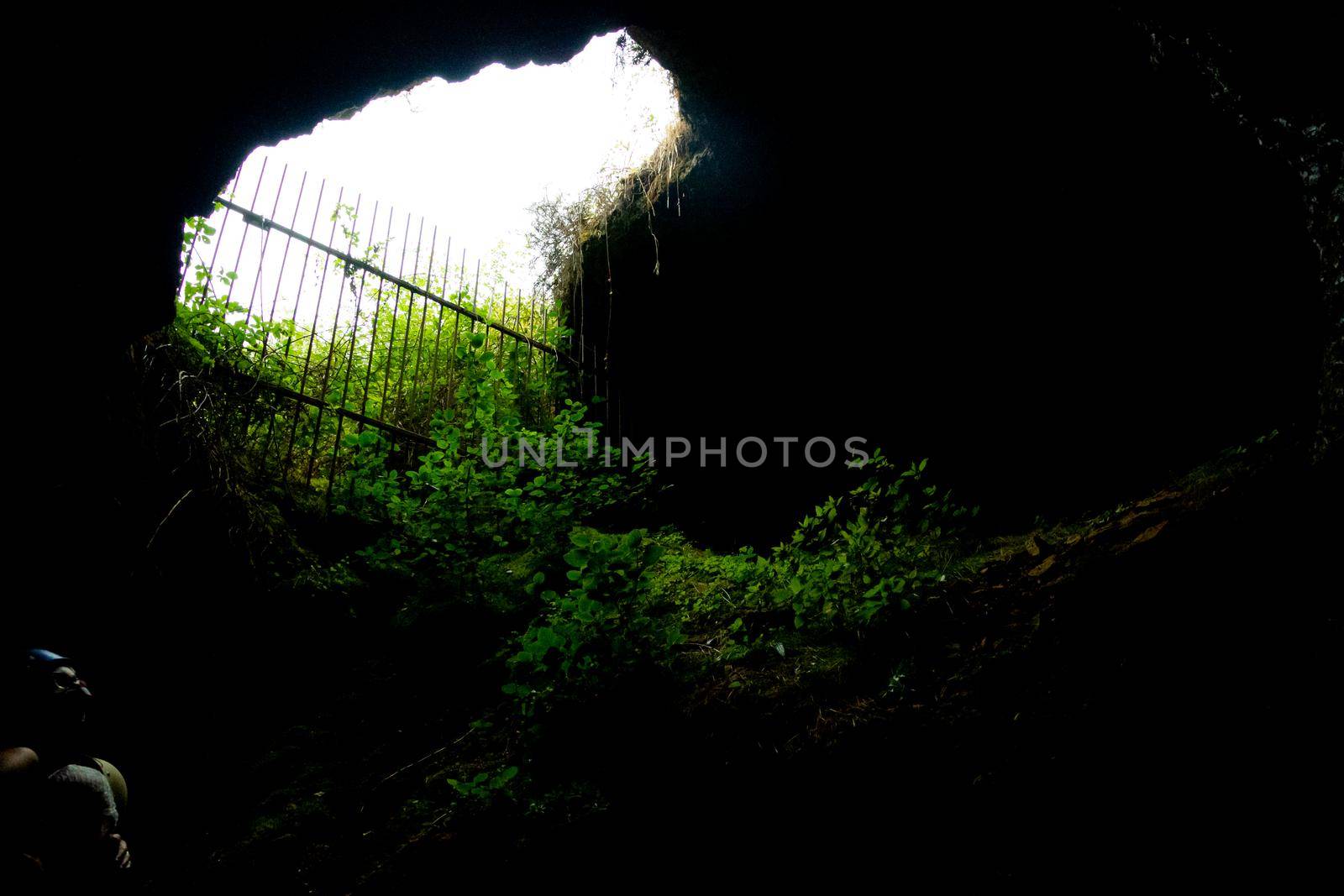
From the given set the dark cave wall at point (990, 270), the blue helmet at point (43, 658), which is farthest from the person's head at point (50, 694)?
the dark cave wall at point (990, 270)

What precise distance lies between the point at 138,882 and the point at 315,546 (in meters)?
2.17

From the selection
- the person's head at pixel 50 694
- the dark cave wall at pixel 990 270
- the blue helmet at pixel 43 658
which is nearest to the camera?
the person's head at pixel 50 694

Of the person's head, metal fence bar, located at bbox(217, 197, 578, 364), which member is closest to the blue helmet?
the person's head

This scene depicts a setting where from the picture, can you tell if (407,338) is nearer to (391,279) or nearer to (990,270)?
(391,279)

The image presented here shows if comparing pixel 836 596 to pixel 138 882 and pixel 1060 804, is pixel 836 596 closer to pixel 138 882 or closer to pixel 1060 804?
pixel 1060 804

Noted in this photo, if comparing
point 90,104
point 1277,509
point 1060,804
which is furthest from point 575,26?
point 1060,804

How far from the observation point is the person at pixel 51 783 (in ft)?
8.25

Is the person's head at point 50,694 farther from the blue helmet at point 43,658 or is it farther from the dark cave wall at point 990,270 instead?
the dark cave wall at point 990,270

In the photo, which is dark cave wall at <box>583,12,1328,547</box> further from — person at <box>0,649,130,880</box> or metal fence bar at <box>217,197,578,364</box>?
person at <box>0,649,130,880</box>

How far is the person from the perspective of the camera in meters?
2.51

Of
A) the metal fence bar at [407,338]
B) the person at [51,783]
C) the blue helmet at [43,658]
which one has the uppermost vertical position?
the metal fence bar at [407,338]

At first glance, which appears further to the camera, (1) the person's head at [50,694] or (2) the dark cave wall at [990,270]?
(2) the dark cave wall at [990,270]

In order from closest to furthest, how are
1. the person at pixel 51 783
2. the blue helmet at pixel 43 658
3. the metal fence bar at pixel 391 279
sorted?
the person at pixel 51 783
the blue helmet at pixel 43 658
the metal fence bar at pixel 391 279

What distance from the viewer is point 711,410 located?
6.52 meters
